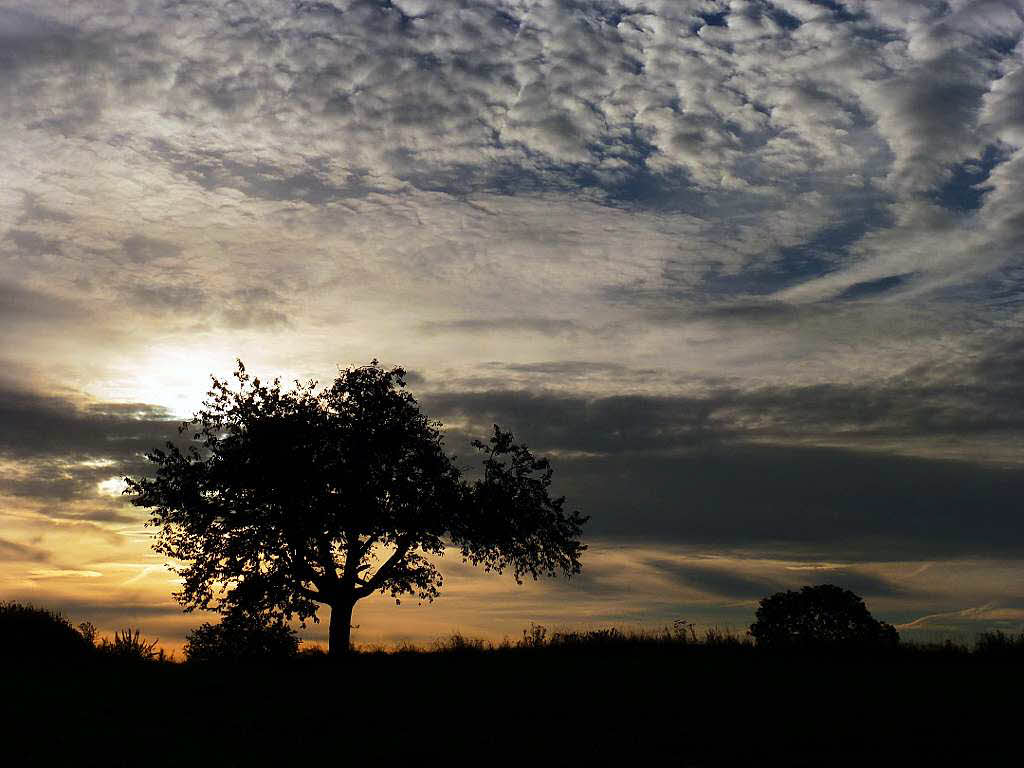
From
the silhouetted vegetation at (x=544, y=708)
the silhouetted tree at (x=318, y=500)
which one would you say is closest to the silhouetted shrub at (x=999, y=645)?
the silhouetted vegetation at (x=544, y=708)

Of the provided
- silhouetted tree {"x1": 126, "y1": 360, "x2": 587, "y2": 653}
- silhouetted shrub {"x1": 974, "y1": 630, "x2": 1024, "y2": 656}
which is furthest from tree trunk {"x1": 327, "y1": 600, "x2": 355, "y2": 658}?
silhouetted shrub {"x1": 974, "y1": 630, "x2": 1024, "y2": 656}

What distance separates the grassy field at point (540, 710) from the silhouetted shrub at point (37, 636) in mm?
2666

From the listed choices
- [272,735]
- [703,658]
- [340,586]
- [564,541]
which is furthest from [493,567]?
[272,735]

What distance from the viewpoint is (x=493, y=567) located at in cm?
4134

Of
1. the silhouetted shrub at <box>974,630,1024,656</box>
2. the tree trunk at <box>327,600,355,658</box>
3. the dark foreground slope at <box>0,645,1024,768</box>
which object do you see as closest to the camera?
the dark foreground slope at <box>0,645,1024,768</box>

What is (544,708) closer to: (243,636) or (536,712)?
(536,712)

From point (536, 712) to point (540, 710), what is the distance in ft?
→ 0.59

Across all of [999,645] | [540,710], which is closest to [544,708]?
[540,710]

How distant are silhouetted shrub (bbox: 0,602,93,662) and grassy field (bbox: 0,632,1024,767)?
267cm

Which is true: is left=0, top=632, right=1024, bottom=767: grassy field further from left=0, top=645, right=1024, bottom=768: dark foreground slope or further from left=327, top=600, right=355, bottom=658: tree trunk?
left=327, top=600, right=355, bottom=658: tree trunk

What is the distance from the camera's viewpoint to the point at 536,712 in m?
20.1

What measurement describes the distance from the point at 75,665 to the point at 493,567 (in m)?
18.0

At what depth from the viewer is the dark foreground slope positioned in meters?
16.5

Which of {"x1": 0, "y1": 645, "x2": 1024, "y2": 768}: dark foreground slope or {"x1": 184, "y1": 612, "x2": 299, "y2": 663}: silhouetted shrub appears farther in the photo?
{"x1": 184, "y1": 612, "x2": 299, "y2": 663}: silhouetted shrub
